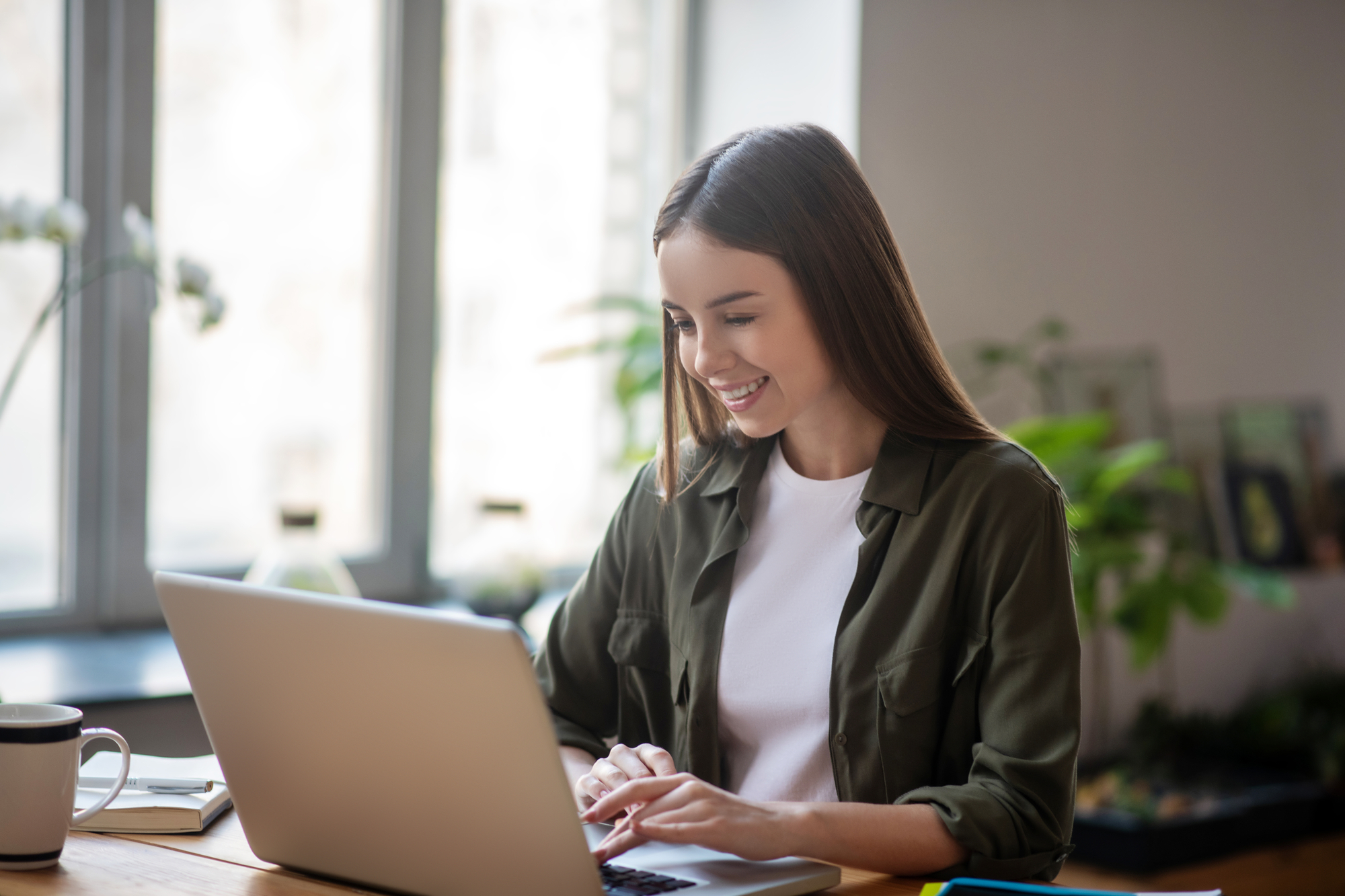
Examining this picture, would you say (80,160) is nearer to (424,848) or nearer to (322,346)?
(322,346)

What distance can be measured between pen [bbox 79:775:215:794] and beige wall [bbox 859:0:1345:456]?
6.74 feet

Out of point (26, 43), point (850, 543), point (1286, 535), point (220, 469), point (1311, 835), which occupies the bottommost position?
point (1311, 835)

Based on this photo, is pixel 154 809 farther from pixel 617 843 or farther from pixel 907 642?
pixel 907 642

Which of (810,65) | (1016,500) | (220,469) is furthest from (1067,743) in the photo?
(810,65)

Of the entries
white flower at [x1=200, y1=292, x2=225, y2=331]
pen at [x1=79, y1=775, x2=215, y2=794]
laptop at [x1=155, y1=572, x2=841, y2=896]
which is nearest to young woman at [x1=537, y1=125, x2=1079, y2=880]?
laptop at [x1=155, y1=572, x2=841, y2=896]

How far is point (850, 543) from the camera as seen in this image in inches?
55.5

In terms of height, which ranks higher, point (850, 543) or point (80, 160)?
point (80, 160)

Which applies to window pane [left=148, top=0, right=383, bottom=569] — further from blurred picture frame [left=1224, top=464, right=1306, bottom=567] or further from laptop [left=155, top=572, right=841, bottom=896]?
blurred picture frame [left=1224, top=464, right=1306, bottom=567]

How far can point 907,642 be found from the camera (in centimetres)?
130

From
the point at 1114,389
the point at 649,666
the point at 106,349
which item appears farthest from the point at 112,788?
the point at 1114,389

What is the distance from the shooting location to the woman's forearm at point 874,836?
1075 millimetres

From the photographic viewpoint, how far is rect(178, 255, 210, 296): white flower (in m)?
1.85

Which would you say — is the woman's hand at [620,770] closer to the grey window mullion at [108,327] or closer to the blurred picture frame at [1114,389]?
the grey window mullion at [108,327]

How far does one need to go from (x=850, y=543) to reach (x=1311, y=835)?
259 centimetres
